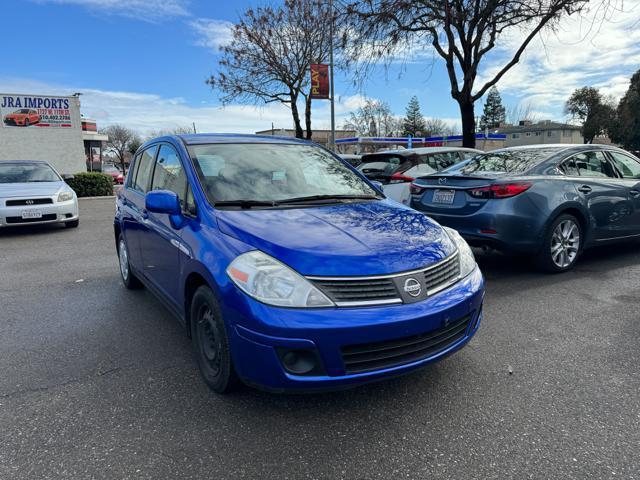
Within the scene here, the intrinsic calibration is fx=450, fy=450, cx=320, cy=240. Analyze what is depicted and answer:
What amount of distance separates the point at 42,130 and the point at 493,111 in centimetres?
9070

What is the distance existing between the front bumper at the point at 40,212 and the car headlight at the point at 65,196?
0.07 meters

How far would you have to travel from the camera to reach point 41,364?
3.22 metres

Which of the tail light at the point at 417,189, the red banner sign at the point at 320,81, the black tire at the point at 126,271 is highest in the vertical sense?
the red banner sign at the point at 320,81

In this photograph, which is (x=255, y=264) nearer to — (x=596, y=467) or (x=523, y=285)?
(x=596, y=467)

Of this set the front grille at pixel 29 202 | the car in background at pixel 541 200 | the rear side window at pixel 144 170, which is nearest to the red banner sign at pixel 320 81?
the front grille at pixel 29 202

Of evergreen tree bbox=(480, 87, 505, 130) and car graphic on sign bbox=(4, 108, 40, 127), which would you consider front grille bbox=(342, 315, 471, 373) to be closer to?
car graphic on sign bbox=(4, 108, 40, 127)

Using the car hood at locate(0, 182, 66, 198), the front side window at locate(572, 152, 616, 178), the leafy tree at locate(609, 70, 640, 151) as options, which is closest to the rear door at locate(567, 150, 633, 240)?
the front side window at locate(572, 152, 616, 178)

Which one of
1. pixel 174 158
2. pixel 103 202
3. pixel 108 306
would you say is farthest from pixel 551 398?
pixel 103 202

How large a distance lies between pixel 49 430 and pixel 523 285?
4.47 m

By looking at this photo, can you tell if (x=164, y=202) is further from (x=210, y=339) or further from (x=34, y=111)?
(x=34, y=111)

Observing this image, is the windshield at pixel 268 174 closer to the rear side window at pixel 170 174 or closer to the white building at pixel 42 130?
the rear side window at pixel 170 174

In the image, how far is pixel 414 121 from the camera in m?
→ 90.0

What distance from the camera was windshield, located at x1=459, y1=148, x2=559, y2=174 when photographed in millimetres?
5316

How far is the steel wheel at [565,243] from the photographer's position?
5195mm
